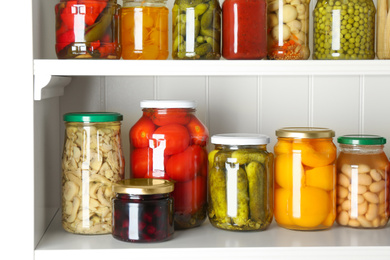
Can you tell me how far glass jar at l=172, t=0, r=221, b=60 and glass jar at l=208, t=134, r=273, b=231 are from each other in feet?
0.56

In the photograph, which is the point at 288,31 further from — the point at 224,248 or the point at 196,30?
the point at 224,248

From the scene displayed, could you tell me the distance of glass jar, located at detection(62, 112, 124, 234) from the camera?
43.6 inches

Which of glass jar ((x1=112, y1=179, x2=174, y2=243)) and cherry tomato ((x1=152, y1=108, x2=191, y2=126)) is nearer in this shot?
glass jar ((x1=112, y1=179, x2=174, y2=243))

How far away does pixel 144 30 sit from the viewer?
1.08 metres

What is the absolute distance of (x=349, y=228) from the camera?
117 cm

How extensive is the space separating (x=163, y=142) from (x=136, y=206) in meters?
0.15

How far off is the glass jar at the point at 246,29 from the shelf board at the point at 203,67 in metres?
0.05

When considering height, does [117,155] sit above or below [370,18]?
below

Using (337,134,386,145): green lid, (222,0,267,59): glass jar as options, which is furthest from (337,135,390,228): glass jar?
(222,0,267,59): glass jar

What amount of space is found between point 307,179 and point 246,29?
310mm

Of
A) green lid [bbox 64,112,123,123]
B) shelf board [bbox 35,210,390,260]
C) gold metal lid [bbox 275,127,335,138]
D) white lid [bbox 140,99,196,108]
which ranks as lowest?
shelf board [bbox 35,210,390,260]

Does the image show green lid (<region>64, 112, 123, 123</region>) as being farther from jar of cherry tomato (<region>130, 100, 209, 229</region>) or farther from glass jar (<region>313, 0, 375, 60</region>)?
glass jar (<region>313, 0, 375, 60</region>)
